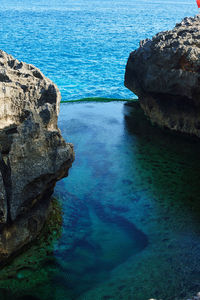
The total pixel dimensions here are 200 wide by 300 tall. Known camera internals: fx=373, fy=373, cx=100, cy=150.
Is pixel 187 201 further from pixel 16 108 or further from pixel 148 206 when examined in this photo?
pixel 16 108

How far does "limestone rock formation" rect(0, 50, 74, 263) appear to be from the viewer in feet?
23.8

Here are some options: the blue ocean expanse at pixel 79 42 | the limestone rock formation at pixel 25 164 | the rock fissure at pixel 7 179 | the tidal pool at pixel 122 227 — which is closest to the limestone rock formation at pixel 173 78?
the tidal pool at pixel 122 227

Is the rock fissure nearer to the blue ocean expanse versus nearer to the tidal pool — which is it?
the tidal pool

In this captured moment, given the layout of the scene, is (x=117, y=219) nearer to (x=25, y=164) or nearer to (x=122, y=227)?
(x=122, y=227)

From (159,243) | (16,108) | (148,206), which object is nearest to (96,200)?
(148,206)

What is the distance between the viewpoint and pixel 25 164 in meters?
7.39

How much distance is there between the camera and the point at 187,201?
10.1 metres

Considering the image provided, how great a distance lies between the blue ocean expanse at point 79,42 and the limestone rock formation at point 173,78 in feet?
34.9

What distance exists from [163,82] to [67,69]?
1980 centimetres

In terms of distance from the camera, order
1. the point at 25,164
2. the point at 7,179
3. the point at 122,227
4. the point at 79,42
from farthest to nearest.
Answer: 1. the point at 79,42
2. the point at 122,227
3. the point at 25,164
4. the point at 7,179

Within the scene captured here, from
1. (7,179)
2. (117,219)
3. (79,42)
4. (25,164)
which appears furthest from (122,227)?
(79,42)

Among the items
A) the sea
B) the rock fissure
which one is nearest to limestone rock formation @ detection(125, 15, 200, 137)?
the sea

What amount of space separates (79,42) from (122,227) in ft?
117

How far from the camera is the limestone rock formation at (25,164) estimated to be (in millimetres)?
7250
